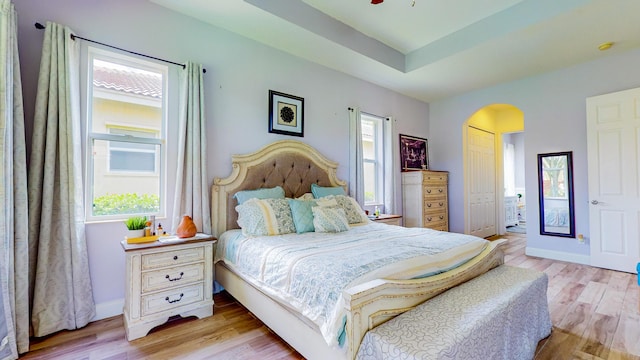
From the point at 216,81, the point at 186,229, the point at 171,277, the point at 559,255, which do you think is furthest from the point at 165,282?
the point at 559,255

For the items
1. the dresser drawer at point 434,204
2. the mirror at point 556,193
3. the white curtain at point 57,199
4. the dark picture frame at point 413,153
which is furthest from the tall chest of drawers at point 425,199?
the white curtain at point 57,199

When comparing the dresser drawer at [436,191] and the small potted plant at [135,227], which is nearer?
the small potted plant at [135,227]

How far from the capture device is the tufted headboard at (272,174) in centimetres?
285

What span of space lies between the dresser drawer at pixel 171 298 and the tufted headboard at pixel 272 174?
65 centimetres

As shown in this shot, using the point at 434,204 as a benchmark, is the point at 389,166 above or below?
above

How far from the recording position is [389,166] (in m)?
4.50

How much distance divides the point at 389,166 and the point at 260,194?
7.83 feet

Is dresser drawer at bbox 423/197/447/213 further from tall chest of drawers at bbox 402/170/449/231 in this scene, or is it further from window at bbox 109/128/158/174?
window at bbox 109/128/158/174

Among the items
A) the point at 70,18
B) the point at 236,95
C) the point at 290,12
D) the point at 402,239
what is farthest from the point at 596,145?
the point at 70,18

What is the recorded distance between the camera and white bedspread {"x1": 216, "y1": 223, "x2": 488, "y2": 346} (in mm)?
1426

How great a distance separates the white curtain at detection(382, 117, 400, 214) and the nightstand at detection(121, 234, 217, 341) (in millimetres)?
2920

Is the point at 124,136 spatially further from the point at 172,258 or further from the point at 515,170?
the point at 515,170

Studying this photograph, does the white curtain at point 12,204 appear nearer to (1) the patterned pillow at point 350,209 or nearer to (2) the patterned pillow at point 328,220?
(2) the patterned pillow at point 328,220

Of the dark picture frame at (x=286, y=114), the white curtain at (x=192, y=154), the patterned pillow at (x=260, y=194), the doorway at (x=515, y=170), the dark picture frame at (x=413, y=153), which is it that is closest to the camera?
the white curtain at (x=192, y=154)
